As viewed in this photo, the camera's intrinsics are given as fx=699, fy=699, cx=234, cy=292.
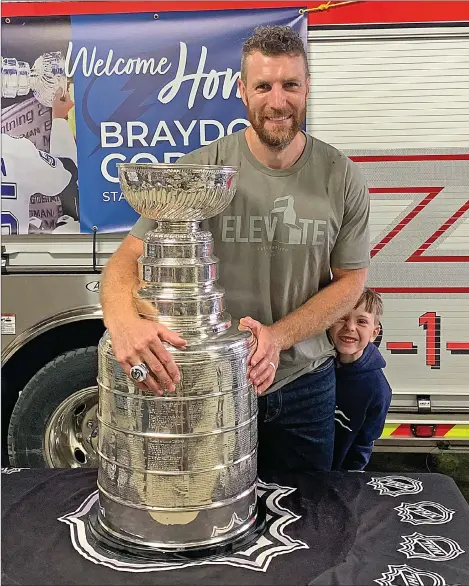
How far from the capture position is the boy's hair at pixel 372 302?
310 cm

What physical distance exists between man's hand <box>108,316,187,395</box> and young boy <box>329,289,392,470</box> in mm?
1312

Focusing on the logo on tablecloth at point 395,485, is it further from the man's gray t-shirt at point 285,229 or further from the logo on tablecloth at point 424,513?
the man's gray t-shirt at point 285,229

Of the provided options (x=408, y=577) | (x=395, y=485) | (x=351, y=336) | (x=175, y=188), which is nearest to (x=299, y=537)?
(x=408, y=577)

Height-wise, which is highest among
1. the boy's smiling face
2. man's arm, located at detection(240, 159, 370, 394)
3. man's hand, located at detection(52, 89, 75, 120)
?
man's hand, located at detection(52, 89, 75, 120)

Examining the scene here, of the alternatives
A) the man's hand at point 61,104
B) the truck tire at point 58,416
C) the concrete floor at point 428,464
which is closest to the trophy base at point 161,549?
the truck tire at point 58,416

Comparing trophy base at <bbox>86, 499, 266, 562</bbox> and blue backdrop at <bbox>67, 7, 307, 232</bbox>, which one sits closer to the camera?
trophy base at <bbox>86, 499, 266, 562</bbox>

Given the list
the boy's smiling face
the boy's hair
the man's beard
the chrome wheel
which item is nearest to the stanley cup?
the man's beard

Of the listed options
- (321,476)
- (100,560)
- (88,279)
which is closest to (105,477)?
(100,560)

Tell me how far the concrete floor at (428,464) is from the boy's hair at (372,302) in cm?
84

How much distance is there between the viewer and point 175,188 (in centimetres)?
174

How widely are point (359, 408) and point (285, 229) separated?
105 centimetres

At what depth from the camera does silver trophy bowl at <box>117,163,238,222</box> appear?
5.68 feet

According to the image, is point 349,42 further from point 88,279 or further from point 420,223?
point 88,279

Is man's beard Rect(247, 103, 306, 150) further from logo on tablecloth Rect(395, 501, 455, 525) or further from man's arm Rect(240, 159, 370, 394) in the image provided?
logo on tablecloth Rect(395, 501, 455, 525)
